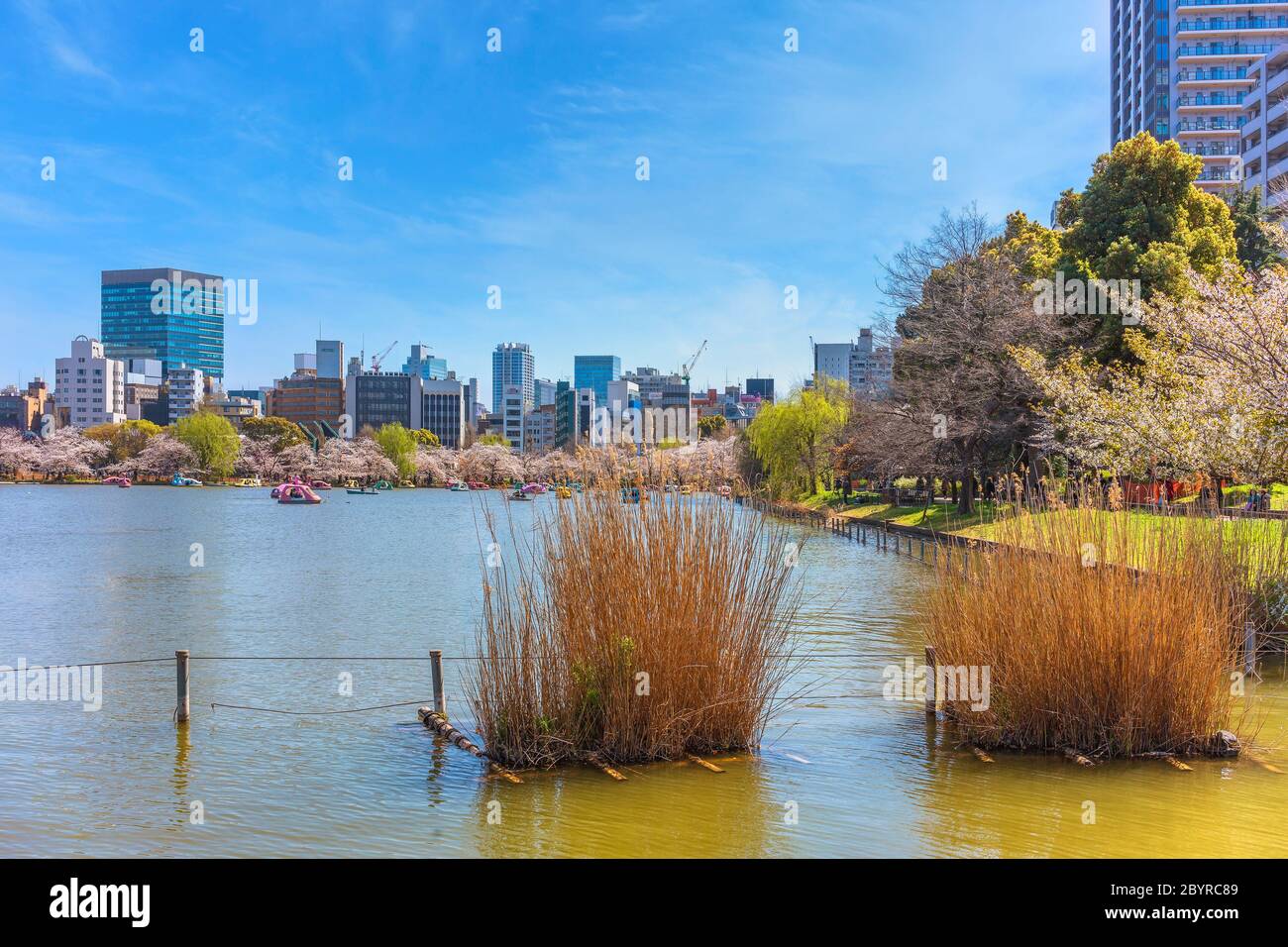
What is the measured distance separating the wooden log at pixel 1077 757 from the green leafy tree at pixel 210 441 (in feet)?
370

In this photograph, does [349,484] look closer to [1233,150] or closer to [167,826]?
[1233,150]

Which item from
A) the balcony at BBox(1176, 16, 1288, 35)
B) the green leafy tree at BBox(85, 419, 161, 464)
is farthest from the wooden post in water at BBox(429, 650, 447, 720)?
the green leafy tree at BBox(85, 419, 161, 464)

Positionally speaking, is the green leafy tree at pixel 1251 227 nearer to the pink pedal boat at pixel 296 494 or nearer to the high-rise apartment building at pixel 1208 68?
the high-rise apartment building at pixel 1208 68

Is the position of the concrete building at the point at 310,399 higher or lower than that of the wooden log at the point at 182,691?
higher

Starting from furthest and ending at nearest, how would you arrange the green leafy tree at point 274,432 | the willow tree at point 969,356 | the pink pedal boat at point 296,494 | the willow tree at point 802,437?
the green leafy tree at point 274,432
the pink pedal boat at point 296,494
the willow tree at point 802,437
the willow tree at point 969,356

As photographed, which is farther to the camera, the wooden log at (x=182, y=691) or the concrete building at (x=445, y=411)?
the concrete building at (x=445, y=411)

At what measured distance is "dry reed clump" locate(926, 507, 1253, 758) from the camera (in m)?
8.65

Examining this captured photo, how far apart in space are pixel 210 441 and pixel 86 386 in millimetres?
84779

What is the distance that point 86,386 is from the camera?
6969 inches

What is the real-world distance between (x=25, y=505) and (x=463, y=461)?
51.4m

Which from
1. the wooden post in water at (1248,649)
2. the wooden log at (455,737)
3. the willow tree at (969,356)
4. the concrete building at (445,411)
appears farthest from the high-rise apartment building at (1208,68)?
the concrete building at (445,411)

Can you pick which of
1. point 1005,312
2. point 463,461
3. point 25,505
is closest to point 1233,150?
point 1005,312

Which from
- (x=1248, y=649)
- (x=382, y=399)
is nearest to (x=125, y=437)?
(x=382, y=399)

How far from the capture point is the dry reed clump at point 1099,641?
8648 millimetres
